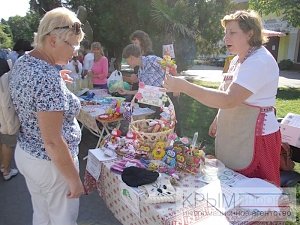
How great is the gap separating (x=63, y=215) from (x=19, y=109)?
628 mm

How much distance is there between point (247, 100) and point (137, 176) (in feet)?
2.38

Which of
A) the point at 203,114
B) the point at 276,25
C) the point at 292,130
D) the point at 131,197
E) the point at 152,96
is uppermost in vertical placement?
the point at 276,25

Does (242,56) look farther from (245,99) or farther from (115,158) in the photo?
(115,158)

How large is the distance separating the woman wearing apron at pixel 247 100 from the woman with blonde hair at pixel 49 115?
581 mm

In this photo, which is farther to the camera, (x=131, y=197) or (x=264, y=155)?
(x=264, y=155)

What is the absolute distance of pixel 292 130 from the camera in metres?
3.36

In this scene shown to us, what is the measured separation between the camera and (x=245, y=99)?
5.21ft

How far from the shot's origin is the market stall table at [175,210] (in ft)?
4.47

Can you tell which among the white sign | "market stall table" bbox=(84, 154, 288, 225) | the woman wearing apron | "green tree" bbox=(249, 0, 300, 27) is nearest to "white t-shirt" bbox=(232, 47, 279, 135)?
the woman wearing apron

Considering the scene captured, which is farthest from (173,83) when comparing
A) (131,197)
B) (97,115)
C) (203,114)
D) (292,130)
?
(203,114)

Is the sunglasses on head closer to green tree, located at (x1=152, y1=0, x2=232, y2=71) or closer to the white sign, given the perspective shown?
green tree, located at (x1=152, y1=0, x2=232, y2=71)

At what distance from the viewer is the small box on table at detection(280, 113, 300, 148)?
3332 millimetres

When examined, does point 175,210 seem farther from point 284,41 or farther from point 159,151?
point 284,41

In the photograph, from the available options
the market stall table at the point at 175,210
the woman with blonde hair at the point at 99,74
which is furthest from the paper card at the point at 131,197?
the woman with blonde hair at the point at 99,74
